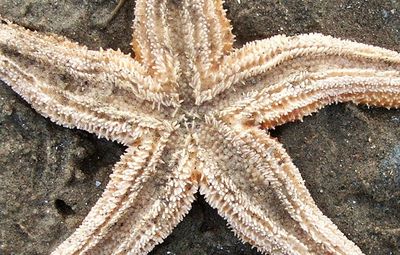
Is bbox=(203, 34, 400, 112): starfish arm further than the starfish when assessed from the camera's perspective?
Yes

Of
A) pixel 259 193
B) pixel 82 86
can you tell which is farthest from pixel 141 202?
pixel 82 86

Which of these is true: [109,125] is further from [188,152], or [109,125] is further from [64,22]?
[64,22]

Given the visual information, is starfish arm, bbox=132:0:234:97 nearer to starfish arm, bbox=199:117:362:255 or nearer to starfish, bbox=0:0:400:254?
starfish, bbox=0:0:400:254

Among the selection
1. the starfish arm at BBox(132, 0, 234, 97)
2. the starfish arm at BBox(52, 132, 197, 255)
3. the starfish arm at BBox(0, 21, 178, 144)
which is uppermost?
the starfish arm at BBox(132, 0, 234, 97)

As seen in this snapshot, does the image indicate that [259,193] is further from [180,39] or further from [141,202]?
[180,39]

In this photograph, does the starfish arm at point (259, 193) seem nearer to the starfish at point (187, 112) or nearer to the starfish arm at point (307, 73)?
the starfish at point (187, 112)

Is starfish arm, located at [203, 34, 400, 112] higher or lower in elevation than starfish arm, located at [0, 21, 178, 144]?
higher

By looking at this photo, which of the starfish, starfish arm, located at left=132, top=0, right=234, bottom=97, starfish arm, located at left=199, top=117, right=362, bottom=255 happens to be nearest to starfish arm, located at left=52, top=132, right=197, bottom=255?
the starfish

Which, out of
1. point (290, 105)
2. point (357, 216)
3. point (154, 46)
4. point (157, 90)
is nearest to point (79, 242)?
point (157, 90)
